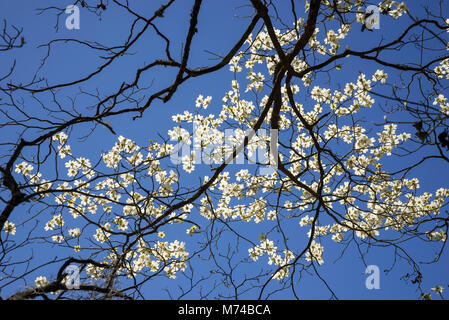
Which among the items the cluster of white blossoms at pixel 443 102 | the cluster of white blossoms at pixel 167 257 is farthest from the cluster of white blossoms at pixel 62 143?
the cluster of white blossoms at pixel 443 102

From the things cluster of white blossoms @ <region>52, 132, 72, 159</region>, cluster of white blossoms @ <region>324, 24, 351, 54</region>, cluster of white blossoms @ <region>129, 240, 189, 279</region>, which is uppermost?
cluster of white blossoms @ <region>324, 24, 351, 54</region>

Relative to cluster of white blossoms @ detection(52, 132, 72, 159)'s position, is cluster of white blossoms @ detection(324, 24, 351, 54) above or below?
above

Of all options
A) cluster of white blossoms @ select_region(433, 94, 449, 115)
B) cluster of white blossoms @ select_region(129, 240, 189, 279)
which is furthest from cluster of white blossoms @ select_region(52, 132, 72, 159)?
cluster of white blossoms @ select_region(433, 94, 449, 115)

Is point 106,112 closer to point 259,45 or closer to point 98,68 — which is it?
point 98,68

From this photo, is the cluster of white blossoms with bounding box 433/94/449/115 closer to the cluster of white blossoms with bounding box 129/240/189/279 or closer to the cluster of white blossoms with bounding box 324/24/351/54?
the cluster of white blossoms with bounding box 324/24/351/54

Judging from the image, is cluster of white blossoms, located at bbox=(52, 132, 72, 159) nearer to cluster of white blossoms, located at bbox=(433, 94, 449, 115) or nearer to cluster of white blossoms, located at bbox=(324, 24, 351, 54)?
cluster of white blossoms, located at bbox=(324, 24, 351, 54)

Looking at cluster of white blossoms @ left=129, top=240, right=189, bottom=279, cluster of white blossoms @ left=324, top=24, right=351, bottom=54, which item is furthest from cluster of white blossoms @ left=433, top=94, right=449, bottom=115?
cluster of white blossoms @ left=129, top=240, right=189, bottom=279

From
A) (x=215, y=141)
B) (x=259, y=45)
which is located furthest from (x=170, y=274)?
(x=259, y=45)

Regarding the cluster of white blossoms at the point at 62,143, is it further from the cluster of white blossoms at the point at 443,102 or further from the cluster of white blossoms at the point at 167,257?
the cluster of white blossoms at the point at 443,102

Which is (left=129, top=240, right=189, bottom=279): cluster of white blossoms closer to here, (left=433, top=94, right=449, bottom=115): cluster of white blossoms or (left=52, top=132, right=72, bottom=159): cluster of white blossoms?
(left=52, top=132, right=72, bottom=159): cluster of white blossoms

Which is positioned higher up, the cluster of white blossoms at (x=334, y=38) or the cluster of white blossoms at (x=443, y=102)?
the cluster of white blossoms at (x=334, y=38)

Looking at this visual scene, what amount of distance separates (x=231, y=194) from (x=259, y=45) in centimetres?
222
